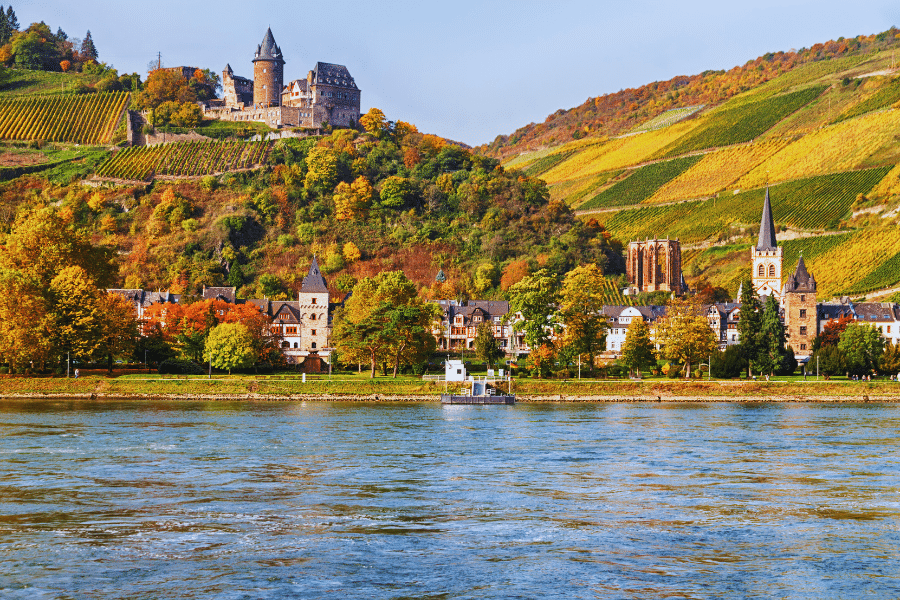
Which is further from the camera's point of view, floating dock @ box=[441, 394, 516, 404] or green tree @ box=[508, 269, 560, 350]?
green tree @ box=[508, 269, 560, 350]

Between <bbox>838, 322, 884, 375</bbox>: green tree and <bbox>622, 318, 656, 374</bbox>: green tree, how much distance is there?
13.7 m

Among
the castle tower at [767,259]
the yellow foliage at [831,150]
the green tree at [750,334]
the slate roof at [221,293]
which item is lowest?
the green tree at [750,334]

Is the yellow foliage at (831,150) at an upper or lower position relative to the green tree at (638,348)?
upper

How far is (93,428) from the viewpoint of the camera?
47406 millimetres

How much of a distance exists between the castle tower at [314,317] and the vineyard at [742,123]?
10467 cm

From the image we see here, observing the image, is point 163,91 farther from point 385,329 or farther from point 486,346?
point 385,329

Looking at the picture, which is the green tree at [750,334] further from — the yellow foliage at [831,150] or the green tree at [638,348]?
the yellow foliage at [831,150]

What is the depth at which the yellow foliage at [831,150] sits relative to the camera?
479ft

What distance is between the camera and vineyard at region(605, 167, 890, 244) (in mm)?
134250

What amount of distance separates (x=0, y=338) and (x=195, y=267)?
48.7 metres

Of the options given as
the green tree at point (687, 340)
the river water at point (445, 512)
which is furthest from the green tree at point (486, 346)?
the river water at point (445, 512)

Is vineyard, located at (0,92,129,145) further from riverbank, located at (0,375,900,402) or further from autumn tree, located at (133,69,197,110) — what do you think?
riverbank, located at (0,375,900,402)

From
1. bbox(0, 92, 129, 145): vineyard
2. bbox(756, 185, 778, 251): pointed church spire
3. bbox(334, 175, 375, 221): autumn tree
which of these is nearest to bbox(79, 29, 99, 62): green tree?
bbox(0, 92, 129, 145): vineyard

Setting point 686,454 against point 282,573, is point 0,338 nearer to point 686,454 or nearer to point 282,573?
point 686,454
